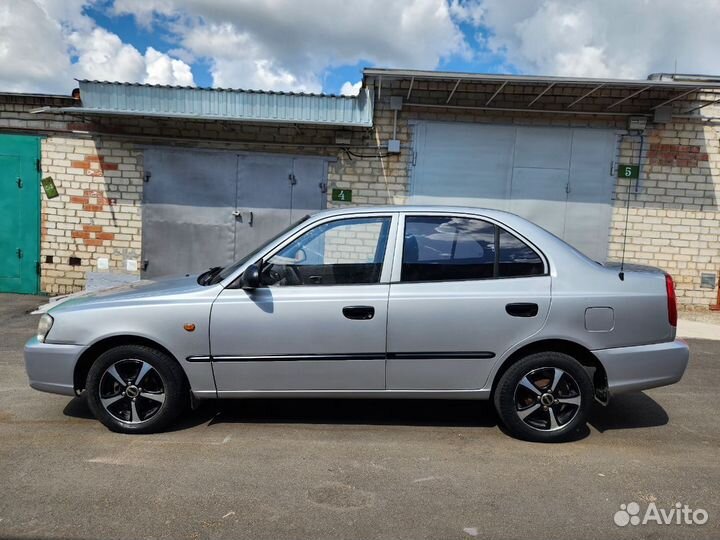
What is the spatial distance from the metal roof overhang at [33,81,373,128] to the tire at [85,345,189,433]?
6.13m

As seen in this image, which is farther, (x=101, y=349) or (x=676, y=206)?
(x=676, y=206)

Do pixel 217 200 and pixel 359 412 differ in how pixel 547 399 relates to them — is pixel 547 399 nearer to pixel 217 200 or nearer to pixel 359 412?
pixel 359 412

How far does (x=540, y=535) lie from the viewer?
9.58ft

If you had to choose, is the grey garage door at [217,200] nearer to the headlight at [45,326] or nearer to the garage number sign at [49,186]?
the garage number sign at [49,186]

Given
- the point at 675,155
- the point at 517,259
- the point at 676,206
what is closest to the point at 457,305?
the point at 517,259

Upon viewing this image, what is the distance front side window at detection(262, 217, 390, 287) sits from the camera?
13.3 ft

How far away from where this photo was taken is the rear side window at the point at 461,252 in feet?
13.3

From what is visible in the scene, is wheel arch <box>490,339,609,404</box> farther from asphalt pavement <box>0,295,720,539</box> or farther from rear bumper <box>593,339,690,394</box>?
asphalt pavement <box>0,295,720,539</box>

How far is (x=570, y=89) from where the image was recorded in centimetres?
950

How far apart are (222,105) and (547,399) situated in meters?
7.47

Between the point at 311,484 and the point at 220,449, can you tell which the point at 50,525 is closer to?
the point at 220,449

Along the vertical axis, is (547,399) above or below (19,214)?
below

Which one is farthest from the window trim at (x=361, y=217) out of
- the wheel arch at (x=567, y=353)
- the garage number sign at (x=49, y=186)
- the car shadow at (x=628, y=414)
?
the garage number sign at (x=49, y=186)

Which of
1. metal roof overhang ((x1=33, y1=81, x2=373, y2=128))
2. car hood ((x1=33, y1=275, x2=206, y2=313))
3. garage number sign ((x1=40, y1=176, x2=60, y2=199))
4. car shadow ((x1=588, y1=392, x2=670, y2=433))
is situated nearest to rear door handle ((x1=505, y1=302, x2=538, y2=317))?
car shadow ((x1=588, y1=392, x2=670, y2=433))
